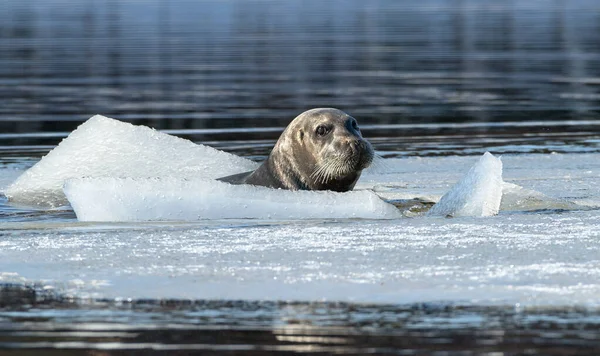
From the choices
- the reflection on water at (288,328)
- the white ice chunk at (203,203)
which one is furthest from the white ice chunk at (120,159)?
the reflection on water at (288,328)

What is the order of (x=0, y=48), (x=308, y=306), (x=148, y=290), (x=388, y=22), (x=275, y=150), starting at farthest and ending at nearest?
(x=388, y=22)
(x=0, y=48)
(x=275, y=150)
(x=148, y=290)
(x=308, y=306)

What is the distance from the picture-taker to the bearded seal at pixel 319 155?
8.00 meters

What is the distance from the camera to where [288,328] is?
477 centimetres

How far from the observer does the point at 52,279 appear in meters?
5.69

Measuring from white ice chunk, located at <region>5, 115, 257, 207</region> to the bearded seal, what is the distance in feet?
2.88

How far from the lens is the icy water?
474 cm

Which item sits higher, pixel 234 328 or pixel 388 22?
pixel 234 328

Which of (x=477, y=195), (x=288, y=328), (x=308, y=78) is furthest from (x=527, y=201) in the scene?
(x=308, y=78)

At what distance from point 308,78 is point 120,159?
39.4ft

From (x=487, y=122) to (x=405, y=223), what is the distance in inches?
292

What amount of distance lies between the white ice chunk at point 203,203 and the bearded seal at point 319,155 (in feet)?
1.26

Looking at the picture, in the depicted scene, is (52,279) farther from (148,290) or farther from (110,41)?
(110,41)

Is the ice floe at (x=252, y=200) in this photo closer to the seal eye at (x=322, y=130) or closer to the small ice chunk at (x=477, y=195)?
the small ice chunk at (x=477, y=195)

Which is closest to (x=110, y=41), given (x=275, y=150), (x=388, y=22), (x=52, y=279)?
(x=388, y=22)
